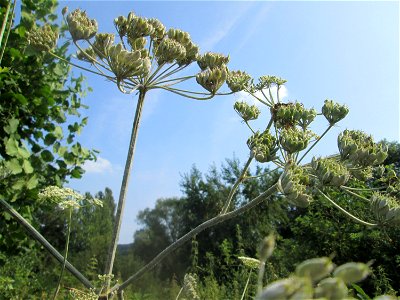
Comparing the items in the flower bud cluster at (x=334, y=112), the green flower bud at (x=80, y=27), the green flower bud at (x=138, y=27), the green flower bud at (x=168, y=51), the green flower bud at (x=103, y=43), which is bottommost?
the flower bud cluster at (x=334, y=112)

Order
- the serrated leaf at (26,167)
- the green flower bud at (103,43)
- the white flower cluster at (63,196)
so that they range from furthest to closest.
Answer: the serrated leaf at (26,167)
the green flower bud at (103,43)
the white flower cluster at (63,196)

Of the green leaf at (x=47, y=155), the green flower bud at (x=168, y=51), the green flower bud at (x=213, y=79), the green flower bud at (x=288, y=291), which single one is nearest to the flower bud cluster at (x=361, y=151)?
the green flower bud at (x=213, y=79)

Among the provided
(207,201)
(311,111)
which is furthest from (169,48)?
(207,201)

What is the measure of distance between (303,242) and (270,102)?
9.86 metres

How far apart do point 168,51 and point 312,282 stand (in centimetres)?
283

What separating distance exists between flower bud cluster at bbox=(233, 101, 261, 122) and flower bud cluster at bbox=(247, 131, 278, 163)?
1.74 feet

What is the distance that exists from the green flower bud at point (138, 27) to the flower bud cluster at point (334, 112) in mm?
1538

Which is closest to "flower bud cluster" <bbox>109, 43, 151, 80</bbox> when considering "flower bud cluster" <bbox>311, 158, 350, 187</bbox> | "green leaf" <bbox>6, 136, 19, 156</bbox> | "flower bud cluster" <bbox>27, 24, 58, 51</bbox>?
"flower bud cluster" <bbox>27, 24, 58, 51</bbox>

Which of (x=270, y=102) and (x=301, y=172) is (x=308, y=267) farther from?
(x=270, y=102)

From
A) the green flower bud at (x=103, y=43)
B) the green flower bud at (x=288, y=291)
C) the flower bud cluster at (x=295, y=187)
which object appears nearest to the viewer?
the green flower bud at (x=288, y=291)

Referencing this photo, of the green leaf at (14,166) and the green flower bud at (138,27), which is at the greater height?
the green leaf at (14,166)

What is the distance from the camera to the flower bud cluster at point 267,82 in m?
3.91

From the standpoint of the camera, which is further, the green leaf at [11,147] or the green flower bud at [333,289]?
the green leaf at [11,147]

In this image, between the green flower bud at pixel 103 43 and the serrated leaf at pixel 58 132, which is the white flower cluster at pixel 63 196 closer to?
the green flower bud at pixel 103 43
